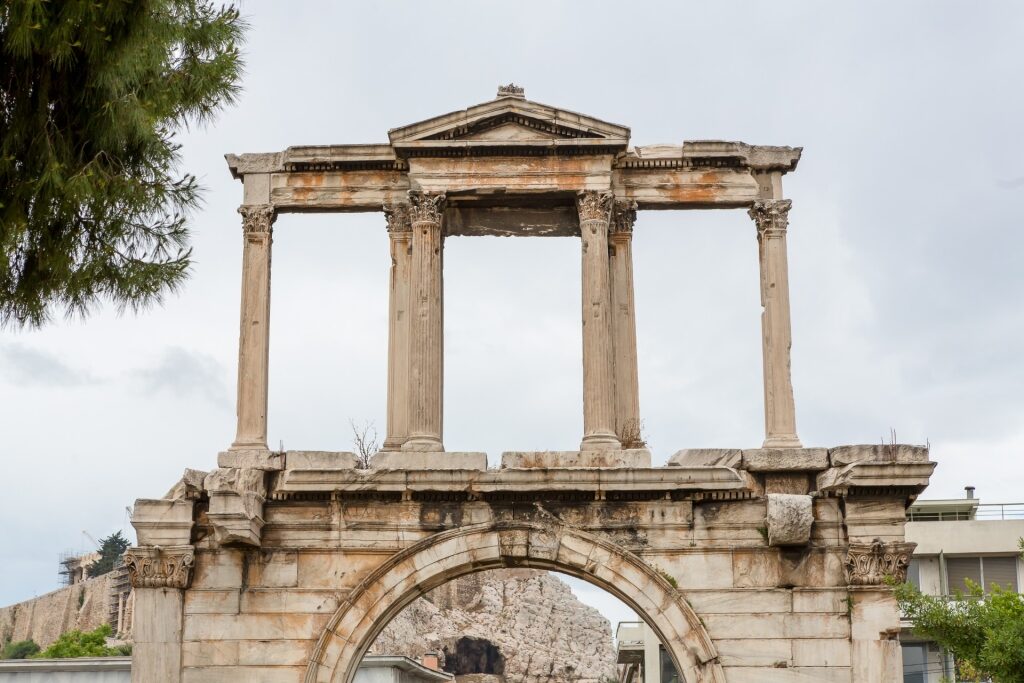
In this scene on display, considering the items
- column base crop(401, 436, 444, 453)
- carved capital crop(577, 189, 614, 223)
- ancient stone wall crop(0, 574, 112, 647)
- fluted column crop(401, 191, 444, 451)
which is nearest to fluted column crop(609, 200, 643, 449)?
carved capital crop(577, 189, 614, 223)

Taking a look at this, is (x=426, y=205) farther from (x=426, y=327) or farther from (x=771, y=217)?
(x=771, y=217)

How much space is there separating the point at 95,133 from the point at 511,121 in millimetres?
6883

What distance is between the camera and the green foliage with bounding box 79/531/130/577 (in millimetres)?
81756

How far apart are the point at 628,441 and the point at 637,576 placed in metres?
1.91

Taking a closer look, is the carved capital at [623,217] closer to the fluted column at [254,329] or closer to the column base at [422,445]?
the column base at [422,445]

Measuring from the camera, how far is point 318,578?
16234 millimetres

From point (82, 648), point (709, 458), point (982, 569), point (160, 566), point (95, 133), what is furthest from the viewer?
point (82, 648)

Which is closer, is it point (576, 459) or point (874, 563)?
point (874, 563)

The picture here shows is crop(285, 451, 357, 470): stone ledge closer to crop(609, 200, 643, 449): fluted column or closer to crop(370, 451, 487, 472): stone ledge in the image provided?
crop(370, 451, 487, 472): stone ledge

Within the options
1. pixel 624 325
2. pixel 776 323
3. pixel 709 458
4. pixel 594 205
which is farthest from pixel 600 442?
pixel 594 205

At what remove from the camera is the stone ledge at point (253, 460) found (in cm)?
1653

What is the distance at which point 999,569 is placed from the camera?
3234 cm

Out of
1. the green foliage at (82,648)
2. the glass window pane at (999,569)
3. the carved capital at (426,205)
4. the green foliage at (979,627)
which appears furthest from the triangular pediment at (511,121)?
the green foliage at (82,648)

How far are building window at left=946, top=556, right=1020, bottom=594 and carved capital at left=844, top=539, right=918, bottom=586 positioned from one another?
1720 cm
